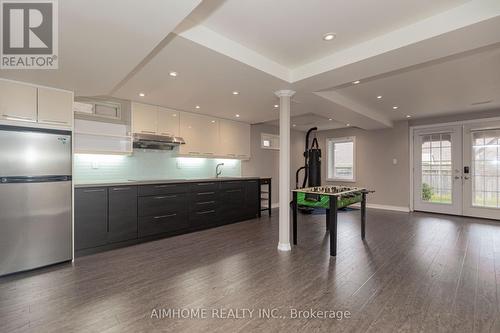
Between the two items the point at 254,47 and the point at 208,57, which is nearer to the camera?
the point at 208,57

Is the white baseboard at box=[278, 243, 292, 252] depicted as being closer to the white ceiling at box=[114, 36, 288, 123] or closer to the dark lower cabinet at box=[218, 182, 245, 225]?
the dark lower cabinet at box=[218, 182, 245, 225]

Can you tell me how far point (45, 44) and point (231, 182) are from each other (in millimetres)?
3774

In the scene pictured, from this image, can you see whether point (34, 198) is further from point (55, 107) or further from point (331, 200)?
point (331, 200)

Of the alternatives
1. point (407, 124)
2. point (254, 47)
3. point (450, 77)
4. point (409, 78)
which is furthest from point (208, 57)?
point (407, 124)

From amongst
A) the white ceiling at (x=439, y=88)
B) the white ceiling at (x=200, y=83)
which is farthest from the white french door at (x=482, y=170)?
the white ceiling at (x=200, y=83)

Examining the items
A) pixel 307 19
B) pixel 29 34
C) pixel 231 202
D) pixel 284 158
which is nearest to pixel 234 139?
pixel 231 202

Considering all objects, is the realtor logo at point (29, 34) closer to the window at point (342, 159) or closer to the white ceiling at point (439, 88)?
the white ceiling at point (439, 88)

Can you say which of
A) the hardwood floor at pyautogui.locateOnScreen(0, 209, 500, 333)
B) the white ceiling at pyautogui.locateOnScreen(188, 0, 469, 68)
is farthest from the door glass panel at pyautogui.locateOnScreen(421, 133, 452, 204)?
the white ceiling at pyautogui.locateOnScreen(188, 0, 469, 68)

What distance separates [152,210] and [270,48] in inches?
119

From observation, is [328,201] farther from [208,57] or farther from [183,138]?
[183,138]

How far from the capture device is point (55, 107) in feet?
9.94

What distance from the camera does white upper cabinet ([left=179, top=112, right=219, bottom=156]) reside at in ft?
16.4

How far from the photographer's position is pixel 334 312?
6.64 ft

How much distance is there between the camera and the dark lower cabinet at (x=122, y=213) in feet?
11.6
